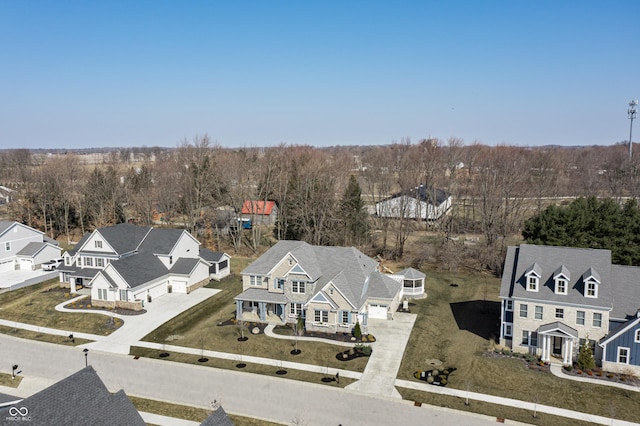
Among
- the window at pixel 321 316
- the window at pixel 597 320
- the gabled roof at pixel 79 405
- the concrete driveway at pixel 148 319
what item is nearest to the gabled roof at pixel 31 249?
the concrete driveway at pixel 148 319

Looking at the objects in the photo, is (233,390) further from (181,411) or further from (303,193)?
(303,193)

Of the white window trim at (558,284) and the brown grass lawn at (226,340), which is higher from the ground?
the white window trim at (558,284)

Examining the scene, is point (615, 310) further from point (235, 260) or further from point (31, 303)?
point (31, 303)

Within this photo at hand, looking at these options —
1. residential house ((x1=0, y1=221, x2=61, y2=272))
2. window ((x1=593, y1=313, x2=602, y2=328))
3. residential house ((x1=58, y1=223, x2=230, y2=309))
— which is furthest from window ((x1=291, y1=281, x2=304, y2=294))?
residential house ((x1=0, y1=221, x2=61, y2=272))

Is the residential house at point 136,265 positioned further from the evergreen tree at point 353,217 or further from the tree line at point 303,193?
the evergreen tree at point 353,217

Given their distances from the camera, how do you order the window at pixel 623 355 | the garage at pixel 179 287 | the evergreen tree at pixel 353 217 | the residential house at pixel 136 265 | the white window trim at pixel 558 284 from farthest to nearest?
the evergreen tree at pixel 353 217
the garage at pixel 179 287
the residential house at pixel 136 265
the white window trim at pixel 558 284
the window at pixel 623 355

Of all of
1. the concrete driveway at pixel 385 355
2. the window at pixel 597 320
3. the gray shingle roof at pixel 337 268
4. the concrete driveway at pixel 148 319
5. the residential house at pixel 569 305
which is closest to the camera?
the concrete driveway at pixel 385 355

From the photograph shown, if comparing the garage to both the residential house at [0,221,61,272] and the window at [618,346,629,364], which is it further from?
the window at [618,346,629,364]

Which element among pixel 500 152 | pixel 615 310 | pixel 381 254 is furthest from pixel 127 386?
pixel 500 152
